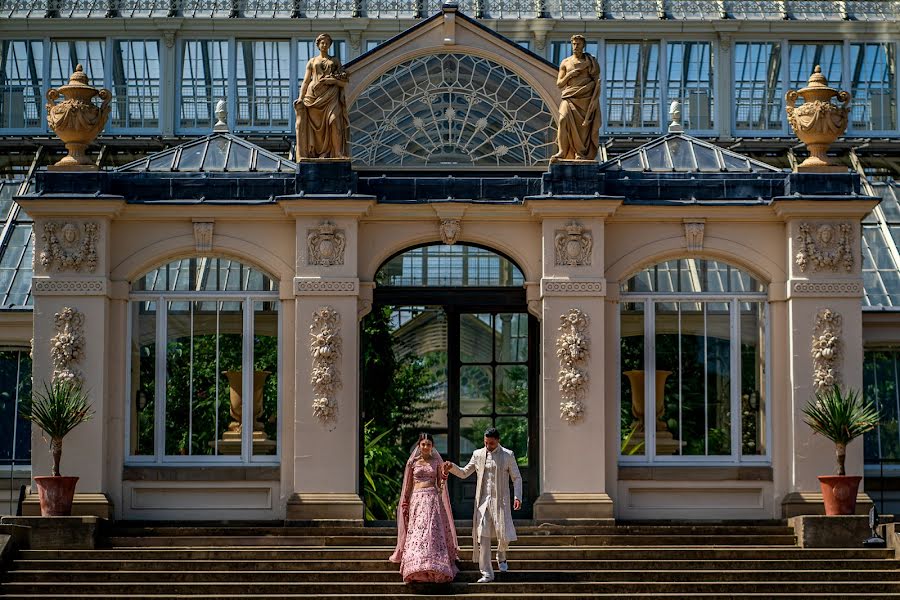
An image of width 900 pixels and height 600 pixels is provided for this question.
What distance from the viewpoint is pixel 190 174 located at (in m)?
23.4

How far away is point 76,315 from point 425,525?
236 inches

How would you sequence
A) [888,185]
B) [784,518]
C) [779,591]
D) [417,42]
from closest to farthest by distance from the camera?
[779,591], [784,518], [417,42], [888,185]

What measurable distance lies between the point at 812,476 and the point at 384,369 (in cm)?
673

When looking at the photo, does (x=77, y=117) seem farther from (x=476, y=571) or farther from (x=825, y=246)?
(x=825, y=246)

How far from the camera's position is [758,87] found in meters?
31.2

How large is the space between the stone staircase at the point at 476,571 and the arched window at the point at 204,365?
167 centimetres

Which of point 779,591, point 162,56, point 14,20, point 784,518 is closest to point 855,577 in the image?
point 779,591

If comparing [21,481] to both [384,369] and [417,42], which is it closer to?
[384,369]

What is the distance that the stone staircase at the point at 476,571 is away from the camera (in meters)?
19.7

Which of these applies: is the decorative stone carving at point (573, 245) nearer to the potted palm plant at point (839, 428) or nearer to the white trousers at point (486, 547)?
the potted palm plant at point (839, 428)

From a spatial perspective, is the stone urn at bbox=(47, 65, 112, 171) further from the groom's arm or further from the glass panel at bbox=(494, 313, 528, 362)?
the groom's arm

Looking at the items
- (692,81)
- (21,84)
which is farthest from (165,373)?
(692,81)

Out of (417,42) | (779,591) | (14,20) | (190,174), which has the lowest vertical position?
(779,591)

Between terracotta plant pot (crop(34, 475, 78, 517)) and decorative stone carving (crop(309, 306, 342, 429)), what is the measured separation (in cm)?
324
